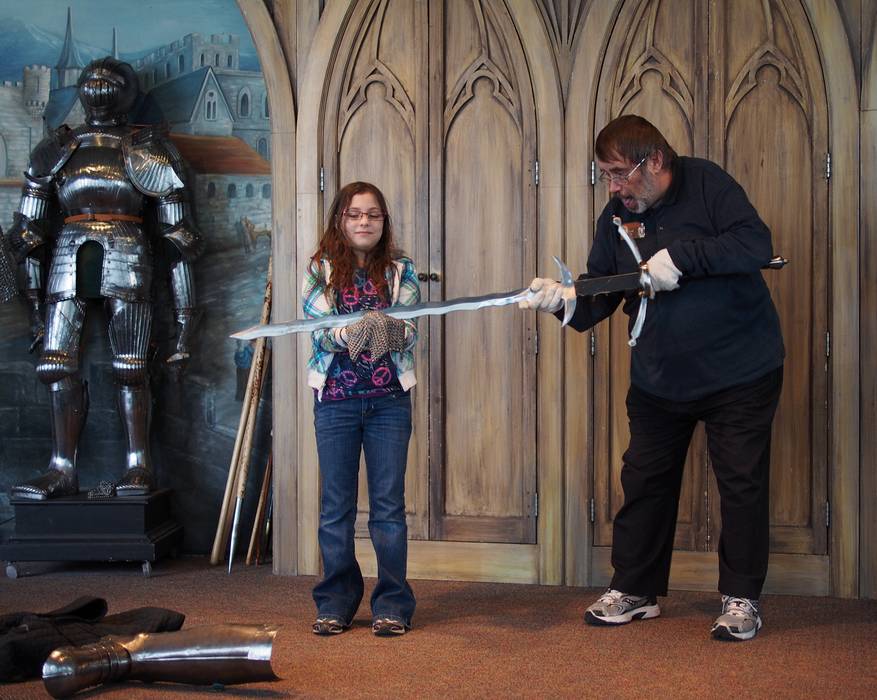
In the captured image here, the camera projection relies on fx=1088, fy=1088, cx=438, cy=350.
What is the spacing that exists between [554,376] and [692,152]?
903mm

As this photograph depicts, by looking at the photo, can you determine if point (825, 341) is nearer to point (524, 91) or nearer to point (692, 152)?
point (692, 152)

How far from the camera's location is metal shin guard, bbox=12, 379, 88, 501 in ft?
13.8

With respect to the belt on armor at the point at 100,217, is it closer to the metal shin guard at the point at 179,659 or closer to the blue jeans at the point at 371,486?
the blue jeans at the point at 371,486

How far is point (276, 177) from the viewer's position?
13.1 ft

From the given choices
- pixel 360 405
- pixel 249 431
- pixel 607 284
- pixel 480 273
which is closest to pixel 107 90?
pixel 249 431

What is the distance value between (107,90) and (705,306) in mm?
2553

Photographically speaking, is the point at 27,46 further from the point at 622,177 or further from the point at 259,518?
the point at 622,177

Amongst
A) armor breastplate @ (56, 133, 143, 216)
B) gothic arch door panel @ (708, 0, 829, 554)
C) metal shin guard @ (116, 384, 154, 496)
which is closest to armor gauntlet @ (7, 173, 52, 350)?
armor breastplate @ (56, 133, 143, 216)

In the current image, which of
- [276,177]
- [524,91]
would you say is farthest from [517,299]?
[276,177]

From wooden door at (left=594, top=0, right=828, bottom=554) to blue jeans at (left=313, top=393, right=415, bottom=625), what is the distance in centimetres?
108

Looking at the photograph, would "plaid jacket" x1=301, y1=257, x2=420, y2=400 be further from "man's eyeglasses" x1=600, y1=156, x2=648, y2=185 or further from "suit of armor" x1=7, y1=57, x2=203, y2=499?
"suit of armor" x1=7, y1=57, x2=203, y2=499

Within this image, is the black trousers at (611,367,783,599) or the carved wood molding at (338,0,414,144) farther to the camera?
the carved wood molding at (338,0,414,144)

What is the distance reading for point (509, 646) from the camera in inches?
117

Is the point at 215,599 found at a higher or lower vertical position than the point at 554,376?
lower
